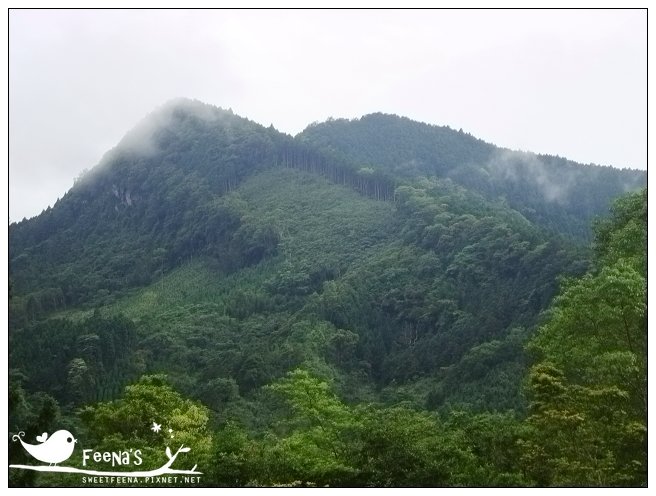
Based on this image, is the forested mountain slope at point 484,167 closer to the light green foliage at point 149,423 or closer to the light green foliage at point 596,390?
the light green foliage at point 596,390

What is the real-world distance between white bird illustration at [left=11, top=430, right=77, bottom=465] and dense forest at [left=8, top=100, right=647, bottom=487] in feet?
1.67

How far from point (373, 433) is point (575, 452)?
583 centimetres

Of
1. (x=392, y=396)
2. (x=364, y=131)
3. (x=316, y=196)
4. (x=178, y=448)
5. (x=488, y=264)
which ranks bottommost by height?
(x=392, y=396)

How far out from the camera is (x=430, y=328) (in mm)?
72562

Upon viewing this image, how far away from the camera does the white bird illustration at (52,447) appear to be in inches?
859

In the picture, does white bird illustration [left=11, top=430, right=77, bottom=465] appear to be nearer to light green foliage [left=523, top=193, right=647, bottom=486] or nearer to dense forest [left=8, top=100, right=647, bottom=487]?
dense forest [left=8, top=100, right=647, bottom=487]

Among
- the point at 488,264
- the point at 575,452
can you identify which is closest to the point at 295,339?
the point at 488,264

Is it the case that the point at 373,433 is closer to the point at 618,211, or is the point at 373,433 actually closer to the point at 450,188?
the point at 618,211

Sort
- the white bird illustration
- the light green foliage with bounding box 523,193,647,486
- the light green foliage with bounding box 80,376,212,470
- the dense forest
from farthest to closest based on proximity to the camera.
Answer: the light green foliage with bounding box 80,376,212,470, the dense forest, the white bird illustration, the light green foliage with bounding box 523,193,647,486

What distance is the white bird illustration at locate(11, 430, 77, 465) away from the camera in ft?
71.6

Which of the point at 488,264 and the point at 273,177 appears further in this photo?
the point at 273,177

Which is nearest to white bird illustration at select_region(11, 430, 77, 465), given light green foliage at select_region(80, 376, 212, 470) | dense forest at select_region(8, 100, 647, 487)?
dense forest at select_region(8, 100, 647, 487)

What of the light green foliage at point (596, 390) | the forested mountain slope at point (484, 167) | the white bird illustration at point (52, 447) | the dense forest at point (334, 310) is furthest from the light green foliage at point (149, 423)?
the forested mountain slope at point (484, 167)

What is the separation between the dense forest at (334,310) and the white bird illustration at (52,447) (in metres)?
0.51
